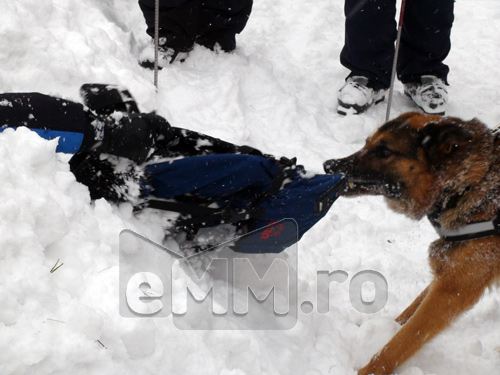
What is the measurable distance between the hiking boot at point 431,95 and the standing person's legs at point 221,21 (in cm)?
178

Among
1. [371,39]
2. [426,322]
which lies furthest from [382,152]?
[371,39]

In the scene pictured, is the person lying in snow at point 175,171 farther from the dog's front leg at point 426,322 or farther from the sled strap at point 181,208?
the dog's front leg at point 426,322

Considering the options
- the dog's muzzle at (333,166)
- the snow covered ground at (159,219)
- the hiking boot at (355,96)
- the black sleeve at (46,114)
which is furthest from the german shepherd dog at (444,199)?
the hiking boot at (355,96)

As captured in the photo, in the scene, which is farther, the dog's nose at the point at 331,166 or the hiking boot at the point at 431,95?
the hiking boot at the point at 431,95

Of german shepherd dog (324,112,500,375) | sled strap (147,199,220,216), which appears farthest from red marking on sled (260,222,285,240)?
german shepherd dog (324,112,500,375)

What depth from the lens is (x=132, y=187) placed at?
7.39ft

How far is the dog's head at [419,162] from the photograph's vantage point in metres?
2.20

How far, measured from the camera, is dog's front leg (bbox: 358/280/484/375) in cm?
217

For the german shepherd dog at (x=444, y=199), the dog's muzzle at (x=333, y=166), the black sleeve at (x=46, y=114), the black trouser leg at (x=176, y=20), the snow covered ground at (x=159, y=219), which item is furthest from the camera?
the black trouser leg at (x=176, y=20)

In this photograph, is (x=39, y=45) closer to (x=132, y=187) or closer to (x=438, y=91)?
(x=132, y=187)

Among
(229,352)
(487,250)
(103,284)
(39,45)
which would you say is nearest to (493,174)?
(487,250)

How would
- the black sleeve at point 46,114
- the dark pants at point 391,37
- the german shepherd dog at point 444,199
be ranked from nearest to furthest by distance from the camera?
the black sleeve at point 46,114
the german shepherd dog at point 444,199
the dark pants at point 391,37

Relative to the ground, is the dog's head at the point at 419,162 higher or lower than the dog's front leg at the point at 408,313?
higher

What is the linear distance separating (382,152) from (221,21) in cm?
253
